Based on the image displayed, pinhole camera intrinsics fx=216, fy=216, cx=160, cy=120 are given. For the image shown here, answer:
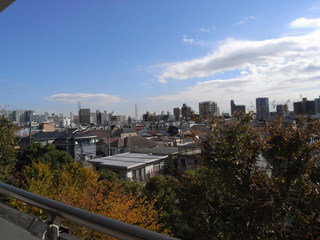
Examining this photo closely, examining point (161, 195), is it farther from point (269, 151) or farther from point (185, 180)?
point (269, 151)

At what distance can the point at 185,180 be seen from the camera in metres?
4.18

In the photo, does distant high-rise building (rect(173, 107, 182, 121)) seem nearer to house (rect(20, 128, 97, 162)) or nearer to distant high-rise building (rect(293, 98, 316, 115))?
house (rect(20, 128, 97, 162))

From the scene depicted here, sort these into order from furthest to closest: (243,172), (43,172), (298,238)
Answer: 1. (43,172)
2. (243,172)
3. (298,238)

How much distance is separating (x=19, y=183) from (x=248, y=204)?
813 centimetres

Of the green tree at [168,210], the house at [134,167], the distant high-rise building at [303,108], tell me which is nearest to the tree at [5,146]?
the green tree at [168,210]

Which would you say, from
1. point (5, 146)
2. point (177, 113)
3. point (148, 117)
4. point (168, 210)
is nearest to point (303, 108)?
point (168, 210)

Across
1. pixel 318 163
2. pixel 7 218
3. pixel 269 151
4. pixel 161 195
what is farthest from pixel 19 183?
pixel 318 163

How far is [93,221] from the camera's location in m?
1.02

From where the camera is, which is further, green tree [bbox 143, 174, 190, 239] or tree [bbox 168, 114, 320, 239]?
green tree [bbox 143, 174, 190, 239]

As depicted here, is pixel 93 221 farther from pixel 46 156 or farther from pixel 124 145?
pixel 124 145

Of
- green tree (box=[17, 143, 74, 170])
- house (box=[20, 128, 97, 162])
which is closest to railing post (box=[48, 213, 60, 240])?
green tree (box=[17, 143, 74, 170])

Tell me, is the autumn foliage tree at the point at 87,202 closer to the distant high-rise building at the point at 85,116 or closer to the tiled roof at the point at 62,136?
the tiled roof at the point at 62,136

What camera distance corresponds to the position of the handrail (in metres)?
0.88

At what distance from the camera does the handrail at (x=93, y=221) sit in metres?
0.88
